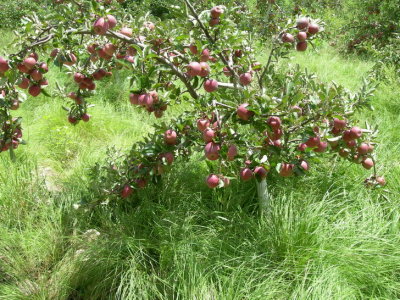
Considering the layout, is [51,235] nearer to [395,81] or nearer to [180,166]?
[180,166]

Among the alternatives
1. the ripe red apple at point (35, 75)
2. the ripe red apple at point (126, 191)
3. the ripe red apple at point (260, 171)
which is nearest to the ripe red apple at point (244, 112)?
the ripe red apple at point (260, 171)

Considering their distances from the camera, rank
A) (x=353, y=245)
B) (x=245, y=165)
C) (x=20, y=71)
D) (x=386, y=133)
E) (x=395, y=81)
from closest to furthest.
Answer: (x=20, y=71) < (x=245, y=165) < (x=353, y=245) < (x=386, y=133) < (x=395, y=81)

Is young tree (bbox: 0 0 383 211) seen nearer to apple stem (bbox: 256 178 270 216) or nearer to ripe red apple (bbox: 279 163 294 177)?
ripe red apple (bbox: 279 163 294 177)

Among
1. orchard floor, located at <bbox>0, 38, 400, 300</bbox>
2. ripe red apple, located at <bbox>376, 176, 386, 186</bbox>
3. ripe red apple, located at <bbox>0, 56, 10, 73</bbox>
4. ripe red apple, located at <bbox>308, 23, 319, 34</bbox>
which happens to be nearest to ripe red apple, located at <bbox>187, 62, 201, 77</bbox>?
orchard floor, located at <bbox>0, 38, 400, 300</bbox>

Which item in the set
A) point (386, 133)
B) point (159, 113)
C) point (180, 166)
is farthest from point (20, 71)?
point (386, 133)

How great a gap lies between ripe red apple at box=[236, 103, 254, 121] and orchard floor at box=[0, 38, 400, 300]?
1.80ft

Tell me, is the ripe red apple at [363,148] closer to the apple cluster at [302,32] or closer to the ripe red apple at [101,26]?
the apple cluster at [302,32]

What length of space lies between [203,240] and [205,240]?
0.05ft

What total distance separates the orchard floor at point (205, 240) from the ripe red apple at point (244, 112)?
0.55m

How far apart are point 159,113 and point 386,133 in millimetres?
1849

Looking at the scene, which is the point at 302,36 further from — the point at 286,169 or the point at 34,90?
the point at 34,90

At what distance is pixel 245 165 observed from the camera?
4.39 feet

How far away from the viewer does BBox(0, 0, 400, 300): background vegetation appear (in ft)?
4.50

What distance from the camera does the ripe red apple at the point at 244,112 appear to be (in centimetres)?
105
